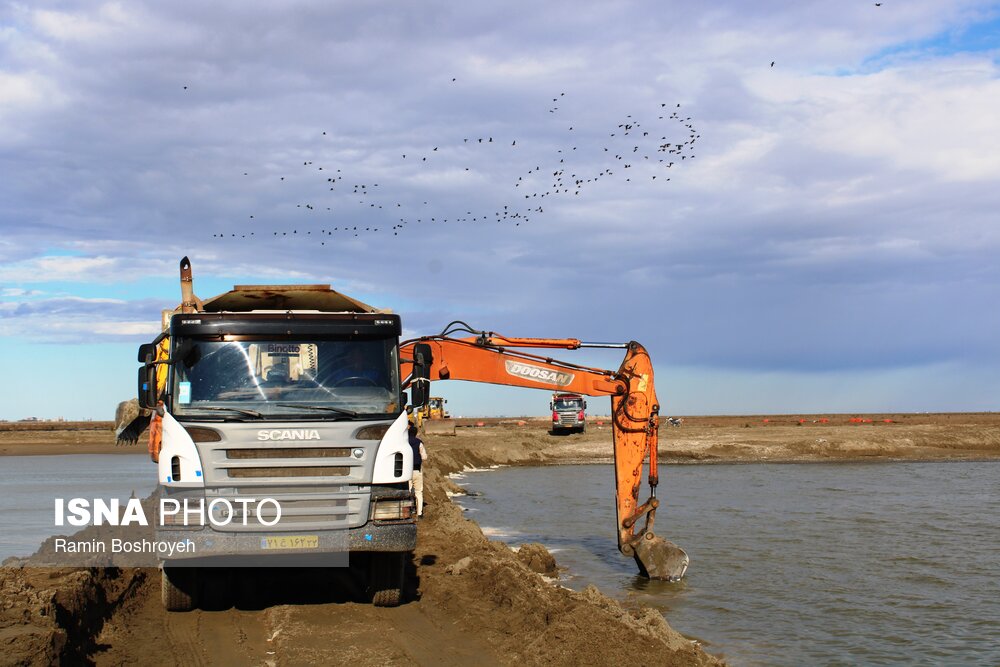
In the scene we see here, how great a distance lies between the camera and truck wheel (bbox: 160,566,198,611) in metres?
11.1

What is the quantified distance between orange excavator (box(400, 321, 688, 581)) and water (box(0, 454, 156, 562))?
32.8ft

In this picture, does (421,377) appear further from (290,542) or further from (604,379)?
(604,379)

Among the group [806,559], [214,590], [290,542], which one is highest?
[290,542]

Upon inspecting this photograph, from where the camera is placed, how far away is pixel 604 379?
1596 centimetres

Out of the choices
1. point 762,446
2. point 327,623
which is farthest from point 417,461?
point 762,446

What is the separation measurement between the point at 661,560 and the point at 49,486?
2948cm

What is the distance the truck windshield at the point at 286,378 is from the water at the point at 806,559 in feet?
18.5

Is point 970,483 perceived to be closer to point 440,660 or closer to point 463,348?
point 463,348

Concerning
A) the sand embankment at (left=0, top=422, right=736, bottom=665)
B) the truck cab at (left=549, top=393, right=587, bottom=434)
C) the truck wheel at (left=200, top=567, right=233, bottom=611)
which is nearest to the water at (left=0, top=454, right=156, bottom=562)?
the sand embankment at (left=0, top=422, right=736, bottom=665)

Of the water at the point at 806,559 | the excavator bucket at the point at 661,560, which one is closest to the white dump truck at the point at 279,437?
the water at the point at 806,559

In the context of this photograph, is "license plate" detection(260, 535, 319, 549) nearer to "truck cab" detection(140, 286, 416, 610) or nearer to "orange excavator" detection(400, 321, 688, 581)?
"truck cab" detection(140, 286, 416, 610)

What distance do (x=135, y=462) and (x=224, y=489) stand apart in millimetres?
48727

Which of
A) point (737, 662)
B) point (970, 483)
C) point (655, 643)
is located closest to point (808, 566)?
point (737, 662)

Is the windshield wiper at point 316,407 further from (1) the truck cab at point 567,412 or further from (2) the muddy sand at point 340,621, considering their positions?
(1) the truck cab at point 567,412
